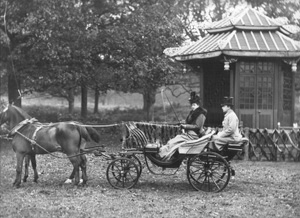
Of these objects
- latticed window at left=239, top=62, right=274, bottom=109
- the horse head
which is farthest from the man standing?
latticed window at left=239, top=62, right=274, bottom=109

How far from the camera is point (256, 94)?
16.5 metres

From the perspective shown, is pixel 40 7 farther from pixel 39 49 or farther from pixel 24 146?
pixel 24 146

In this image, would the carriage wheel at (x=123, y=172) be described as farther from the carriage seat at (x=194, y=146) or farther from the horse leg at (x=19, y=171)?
the horse leg at (x=19, y=171)

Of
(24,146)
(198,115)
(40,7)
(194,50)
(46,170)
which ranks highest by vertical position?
(40,7)

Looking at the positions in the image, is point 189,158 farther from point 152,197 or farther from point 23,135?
point 23,135

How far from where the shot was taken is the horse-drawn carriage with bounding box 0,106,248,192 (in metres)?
9.58

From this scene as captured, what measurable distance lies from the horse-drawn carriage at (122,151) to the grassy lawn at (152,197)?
0.37 m

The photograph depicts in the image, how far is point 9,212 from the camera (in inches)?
303

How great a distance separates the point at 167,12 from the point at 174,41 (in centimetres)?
273

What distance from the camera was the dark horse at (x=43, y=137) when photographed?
10.1 m

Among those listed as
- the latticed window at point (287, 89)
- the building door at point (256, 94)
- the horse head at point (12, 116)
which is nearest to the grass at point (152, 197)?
the horse head at point (12, 116)

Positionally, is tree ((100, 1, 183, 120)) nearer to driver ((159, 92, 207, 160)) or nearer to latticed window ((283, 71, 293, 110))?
latticed window ((283, 71, 293, 110))

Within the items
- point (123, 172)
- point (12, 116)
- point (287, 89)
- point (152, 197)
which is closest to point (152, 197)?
point (152, 197)

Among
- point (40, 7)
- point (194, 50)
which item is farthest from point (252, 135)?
point (40, 7)
